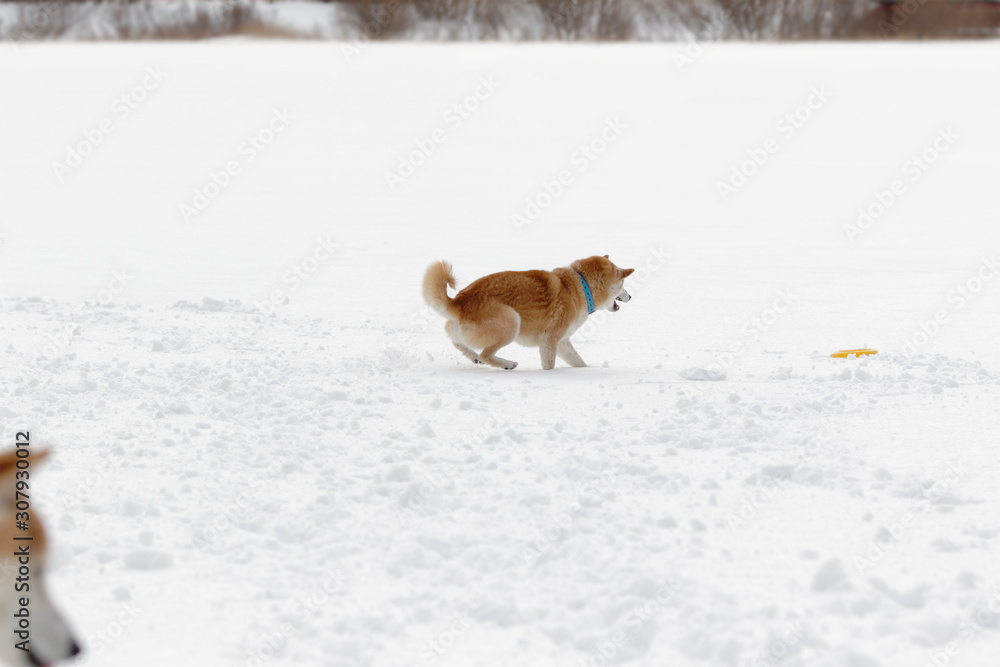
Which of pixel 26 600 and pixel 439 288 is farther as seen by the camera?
pixel 439 288

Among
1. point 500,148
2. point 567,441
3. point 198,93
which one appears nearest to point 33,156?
point 198,93

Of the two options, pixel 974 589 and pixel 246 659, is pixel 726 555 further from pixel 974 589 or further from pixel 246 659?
pixel 246 659

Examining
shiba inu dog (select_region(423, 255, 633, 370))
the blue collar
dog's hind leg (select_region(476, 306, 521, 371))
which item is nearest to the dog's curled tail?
shiba inu dog (select_region(423, 255, 633, 370))

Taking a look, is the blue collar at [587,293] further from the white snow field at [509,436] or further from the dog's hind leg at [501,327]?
the dog's hind leg at [501,327]

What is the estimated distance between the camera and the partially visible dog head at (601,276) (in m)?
6.34

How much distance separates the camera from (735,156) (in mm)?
18922

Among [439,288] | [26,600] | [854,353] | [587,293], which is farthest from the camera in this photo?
[854,353]

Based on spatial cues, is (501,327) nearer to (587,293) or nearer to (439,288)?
(439,288)

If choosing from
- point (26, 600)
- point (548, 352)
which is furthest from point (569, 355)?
point (26, 600)

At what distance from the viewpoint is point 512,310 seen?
5.89 m

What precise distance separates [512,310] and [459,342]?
1.27 ft

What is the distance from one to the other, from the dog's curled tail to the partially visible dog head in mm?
894

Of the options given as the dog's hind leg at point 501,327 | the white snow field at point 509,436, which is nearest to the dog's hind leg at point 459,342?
the dog's hind leg at point 501,327

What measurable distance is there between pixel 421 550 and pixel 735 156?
54.9 ft
